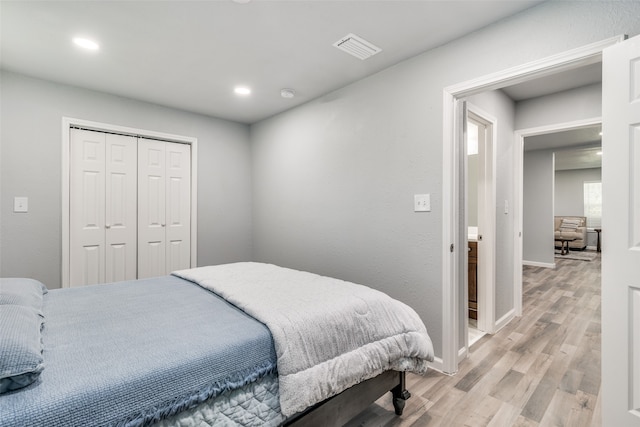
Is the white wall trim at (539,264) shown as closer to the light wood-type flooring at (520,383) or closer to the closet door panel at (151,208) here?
the light wood-type flooring at (520,383)

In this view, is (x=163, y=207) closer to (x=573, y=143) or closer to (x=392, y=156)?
(x=392, y=156)

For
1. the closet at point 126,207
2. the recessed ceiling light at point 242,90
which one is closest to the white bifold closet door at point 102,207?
the closet at point 126,207

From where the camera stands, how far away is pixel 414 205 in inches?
94.3

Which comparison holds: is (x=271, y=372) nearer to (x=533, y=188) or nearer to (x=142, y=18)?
(x=142, y=18)

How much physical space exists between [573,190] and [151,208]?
11.6 meters

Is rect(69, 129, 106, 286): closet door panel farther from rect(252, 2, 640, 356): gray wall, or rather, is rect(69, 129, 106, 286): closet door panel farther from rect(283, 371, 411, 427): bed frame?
rect(283, 371, 411, 427): bed frame

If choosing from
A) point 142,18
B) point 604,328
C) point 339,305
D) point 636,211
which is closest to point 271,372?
point 339,305

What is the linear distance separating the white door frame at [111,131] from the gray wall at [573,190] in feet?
36.0

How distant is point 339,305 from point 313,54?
1919 millimetres

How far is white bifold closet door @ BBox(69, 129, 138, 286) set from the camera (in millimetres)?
2977

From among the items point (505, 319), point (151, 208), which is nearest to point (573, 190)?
point (505, 319)

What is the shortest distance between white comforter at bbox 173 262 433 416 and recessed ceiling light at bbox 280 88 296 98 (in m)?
2.00

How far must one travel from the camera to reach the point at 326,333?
4.45ft

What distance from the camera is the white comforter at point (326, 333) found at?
1237 millimetres
